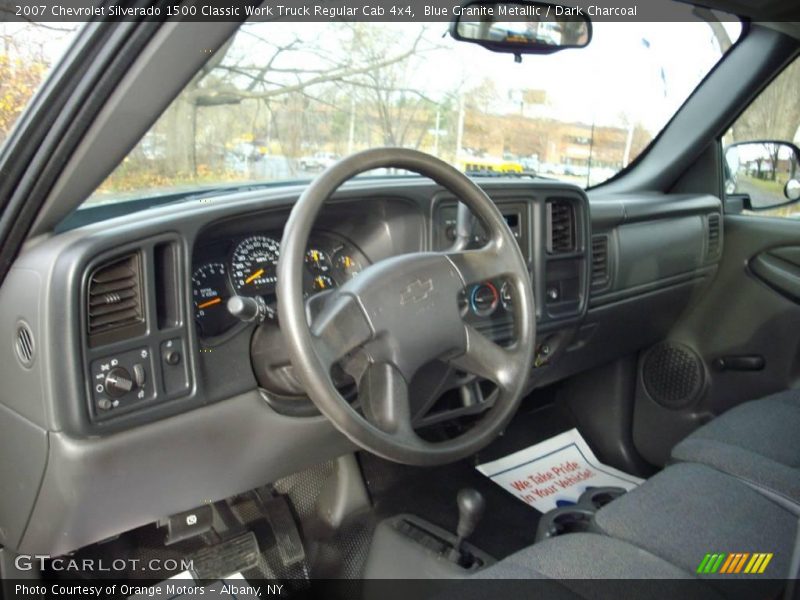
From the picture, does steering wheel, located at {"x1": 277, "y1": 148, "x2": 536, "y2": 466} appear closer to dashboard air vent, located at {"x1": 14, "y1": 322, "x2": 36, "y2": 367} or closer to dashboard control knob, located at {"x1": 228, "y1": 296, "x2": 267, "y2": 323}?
dashboard control knob, located at {"x1": 228, "y1": 296, "x2": 267, "y2": 323}

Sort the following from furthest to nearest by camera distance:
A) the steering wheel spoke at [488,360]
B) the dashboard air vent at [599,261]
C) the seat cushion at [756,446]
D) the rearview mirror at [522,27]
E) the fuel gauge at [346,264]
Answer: the dashboard air vent at [599,261]
the rearview mirror at [522,27]
the fuel gauge at [346,264]
the seat cushion at [756,446]
the steering wheel spoke at [488,360]

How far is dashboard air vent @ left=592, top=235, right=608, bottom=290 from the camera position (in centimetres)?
255

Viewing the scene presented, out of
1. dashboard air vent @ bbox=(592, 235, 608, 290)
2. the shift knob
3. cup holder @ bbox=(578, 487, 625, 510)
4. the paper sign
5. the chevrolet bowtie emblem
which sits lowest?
the paper sign

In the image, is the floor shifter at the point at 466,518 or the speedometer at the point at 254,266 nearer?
the speedometer at the point at 254,266

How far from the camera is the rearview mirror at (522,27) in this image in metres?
1.99

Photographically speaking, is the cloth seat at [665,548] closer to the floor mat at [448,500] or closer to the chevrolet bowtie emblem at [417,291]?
the chevrolet bowtie emblem at [417,291]

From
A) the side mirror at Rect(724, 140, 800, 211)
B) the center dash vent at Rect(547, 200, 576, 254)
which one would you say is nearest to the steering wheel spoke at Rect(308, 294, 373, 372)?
the center dash vent at Rect(547, 200, 576, 254)

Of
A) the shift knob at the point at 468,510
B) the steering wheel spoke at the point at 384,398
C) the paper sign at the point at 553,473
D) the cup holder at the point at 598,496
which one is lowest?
the paper sign at the point at 553,473

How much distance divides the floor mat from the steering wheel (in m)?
0.93

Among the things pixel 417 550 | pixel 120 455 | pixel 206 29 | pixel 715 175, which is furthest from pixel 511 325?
pixel 715 175

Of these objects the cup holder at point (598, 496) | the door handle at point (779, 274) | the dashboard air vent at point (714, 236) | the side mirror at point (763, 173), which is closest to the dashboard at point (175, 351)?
the cup holder at point (598, 496)

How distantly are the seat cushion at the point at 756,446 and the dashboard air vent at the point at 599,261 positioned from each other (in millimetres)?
613

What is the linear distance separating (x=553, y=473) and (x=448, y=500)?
497 mm

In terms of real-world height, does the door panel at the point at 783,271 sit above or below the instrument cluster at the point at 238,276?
below
